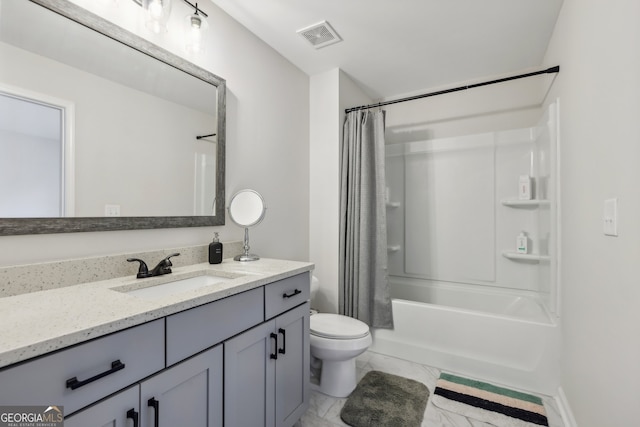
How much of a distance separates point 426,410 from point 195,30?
2538 mm

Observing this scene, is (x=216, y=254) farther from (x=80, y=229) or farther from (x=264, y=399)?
(x=264, y=399)

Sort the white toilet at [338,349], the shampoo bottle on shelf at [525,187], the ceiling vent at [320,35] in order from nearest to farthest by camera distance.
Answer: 1. the white toilet at [338,349]
2. the ceiling vent at [320,35]
3. the shampoo bottle on shelf at [525,187]

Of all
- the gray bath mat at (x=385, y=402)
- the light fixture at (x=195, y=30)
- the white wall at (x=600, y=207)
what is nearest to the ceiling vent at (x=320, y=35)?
the light fixture at (x=195, y=30)

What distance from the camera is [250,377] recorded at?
1.22m

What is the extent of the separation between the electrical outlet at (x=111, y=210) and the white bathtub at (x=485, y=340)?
2038 millimetres

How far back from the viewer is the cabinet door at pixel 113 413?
0.72 metres

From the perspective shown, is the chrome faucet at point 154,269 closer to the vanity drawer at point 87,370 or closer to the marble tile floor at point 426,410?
the vanity drawer at point 87,370

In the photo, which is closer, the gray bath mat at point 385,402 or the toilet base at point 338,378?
the gray bath mat at point 385,402

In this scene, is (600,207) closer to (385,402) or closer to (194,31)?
(385,402)

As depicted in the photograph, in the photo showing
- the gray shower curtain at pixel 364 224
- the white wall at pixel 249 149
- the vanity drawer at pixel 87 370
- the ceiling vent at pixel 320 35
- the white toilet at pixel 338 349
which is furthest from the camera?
the gray shower curtain at pixel 364 224

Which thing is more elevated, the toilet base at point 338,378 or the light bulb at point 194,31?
the light bulb at point 194,31

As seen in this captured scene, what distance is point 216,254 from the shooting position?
165 centimetres

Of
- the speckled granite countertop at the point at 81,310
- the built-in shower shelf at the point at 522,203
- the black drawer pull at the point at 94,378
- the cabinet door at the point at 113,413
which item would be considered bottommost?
the cabinet door at the point at 113,413

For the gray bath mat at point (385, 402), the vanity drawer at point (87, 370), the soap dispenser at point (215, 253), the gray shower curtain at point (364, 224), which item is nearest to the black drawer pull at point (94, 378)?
the vanity drawer at point (87, 370)
